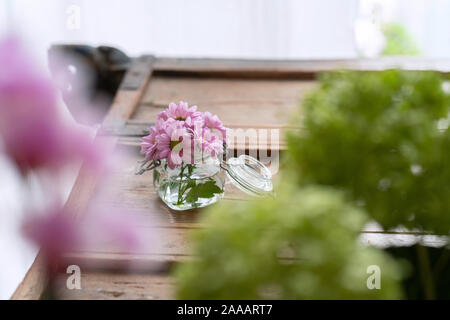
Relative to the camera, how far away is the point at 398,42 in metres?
3.20

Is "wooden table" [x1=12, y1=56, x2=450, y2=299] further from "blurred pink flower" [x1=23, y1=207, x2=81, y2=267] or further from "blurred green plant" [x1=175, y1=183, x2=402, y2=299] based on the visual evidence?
"blurred pink flower" [x1=23, y1=207, x2=81, y2=267]

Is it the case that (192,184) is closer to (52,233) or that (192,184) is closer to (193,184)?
(193,184)

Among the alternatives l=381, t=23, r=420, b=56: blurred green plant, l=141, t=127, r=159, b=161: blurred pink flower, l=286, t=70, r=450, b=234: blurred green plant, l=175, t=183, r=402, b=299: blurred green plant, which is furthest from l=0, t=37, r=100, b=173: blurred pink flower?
l=381, t=23, r=420, b=56: blurred green plant

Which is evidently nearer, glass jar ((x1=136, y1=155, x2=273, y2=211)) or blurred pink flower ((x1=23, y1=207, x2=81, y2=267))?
blurred pink flower ((x1=23, y1=207, x2=81, y2=267))

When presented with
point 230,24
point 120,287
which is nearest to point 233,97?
point 120,287

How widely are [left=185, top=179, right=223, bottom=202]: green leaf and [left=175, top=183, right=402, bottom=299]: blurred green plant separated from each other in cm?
47

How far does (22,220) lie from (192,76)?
4.47ft

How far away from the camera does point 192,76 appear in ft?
5.12

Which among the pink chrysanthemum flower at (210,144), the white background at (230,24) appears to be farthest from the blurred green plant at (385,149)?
the white background at (230,24)

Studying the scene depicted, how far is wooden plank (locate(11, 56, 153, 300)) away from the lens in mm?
669

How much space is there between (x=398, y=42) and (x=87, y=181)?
2.71 meters

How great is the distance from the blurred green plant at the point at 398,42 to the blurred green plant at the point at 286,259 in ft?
9.78

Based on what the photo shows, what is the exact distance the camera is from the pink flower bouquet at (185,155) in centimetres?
79
